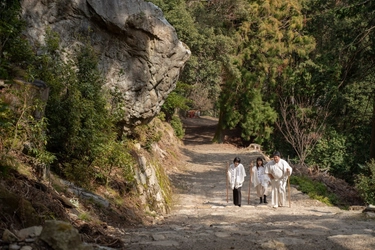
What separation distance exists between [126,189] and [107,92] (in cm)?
234

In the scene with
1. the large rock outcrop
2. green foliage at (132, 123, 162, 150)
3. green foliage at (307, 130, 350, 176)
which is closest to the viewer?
the large rock outcrop

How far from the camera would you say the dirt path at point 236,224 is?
6414 millimetres

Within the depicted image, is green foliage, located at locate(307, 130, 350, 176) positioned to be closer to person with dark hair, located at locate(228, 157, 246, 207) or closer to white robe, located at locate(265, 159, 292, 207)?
white robe, located at locate(265, 159, 292, 207)

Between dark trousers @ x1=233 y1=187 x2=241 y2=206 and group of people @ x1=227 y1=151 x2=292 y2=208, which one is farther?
dark trousers @ x1=233 y1=187 x2=241 y2=206

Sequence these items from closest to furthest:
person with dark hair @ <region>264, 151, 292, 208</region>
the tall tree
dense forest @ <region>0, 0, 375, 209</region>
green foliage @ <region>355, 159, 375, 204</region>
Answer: dense forest @ <region>0, 0, 375, 209</region>, person with dark hair @ <region>264, 151, 292, 208</region>, green foliage @ <region>355, 159, 375, 204</region>, the tall tree

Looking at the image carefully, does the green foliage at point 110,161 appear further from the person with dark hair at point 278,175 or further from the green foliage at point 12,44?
the person with dark hair at point 278,175

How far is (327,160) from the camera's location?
24016 mm

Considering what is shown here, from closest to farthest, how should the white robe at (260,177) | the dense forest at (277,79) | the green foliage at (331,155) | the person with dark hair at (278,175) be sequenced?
1. the person with dark hair at (278,175)
2. the white robe at (260,177)
3. the green foliage at (331,155)
4. the dense forest at (277,79)

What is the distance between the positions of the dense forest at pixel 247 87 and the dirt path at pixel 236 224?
2.17 m

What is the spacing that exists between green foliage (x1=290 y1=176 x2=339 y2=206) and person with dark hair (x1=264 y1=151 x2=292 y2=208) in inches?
116

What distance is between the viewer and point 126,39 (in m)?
12.0

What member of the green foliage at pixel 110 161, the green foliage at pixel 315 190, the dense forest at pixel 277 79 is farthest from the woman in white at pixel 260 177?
the dense forest at pixel 277 79

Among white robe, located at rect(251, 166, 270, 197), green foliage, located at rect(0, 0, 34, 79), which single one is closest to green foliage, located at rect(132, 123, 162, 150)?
white robe, located at rect(251, 166, 270, 197)

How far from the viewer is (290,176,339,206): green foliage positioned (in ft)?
52.8
